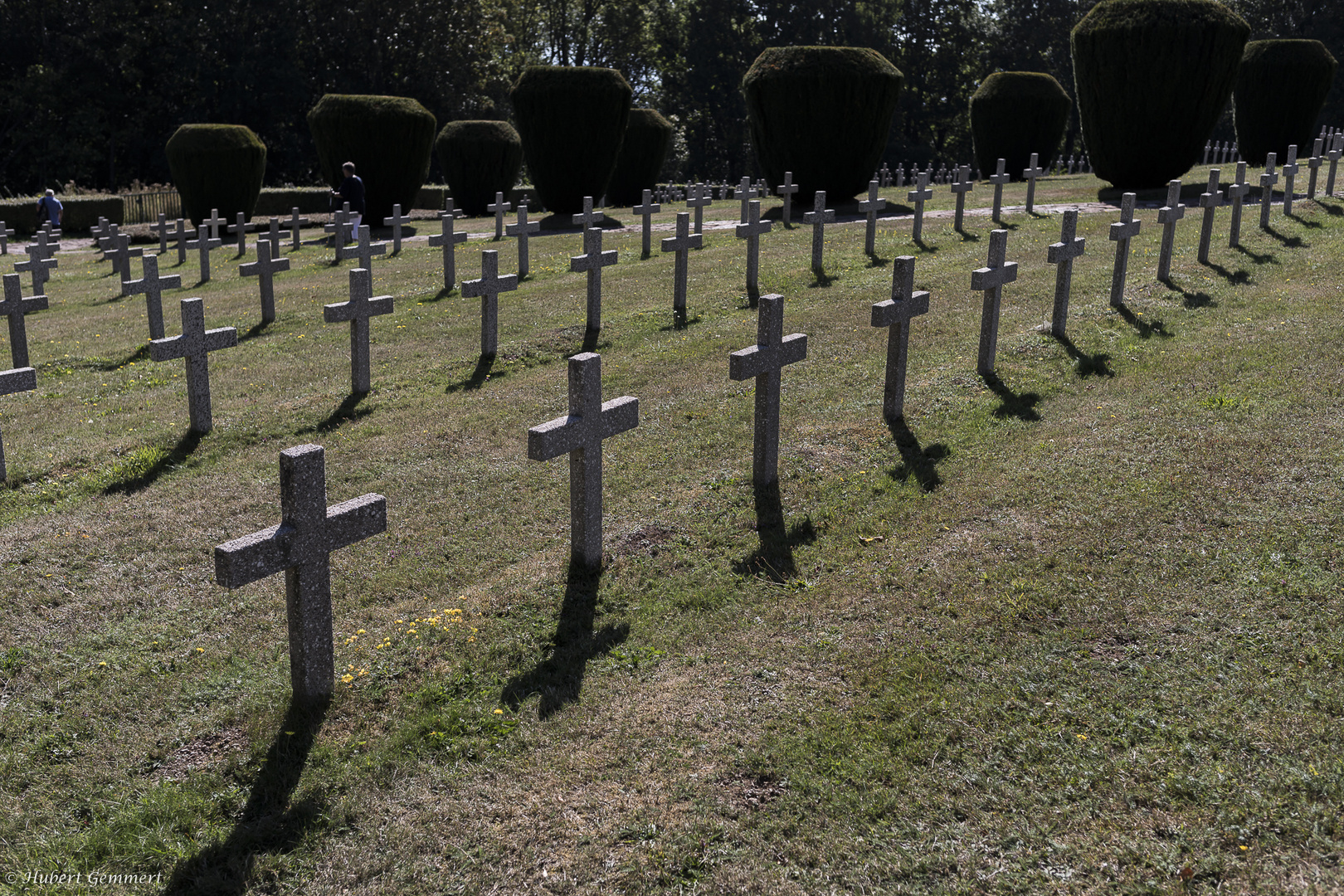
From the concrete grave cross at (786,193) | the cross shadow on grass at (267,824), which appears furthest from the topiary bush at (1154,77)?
the cross shadow on grass at (267,824)

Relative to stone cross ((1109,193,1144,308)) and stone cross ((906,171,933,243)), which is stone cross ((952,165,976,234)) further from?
stone cross ((1109,193,1144,308))

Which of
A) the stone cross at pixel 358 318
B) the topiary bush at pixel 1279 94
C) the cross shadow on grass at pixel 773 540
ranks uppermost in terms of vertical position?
the topiary bush at pixel 1279 94

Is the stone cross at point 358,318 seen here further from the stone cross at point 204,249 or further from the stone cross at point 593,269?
the stone cross at point 204,249

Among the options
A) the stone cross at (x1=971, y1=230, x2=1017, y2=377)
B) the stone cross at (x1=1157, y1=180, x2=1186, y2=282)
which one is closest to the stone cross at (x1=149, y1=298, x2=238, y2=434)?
the stone cross at (x1=971, y1=230, x2=1017, y2=377)

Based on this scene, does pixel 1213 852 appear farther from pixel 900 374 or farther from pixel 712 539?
pixel 900 374

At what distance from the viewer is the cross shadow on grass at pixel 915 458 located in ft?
22.6

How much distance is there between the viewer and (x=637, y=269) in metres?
15.8

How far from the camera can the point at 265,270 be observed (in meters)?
13.2

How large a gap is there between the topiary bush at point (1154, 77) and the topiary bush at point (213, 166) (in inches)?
692

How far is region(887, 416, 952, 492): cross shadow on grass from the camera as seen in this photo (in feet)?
22.6

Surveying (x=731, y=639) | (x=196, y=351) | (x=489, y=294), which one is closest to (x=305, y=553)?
(x=731, y=639)

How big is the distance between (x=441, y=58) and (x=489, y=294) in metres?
34.0

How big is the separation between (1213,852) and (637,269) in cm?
1300

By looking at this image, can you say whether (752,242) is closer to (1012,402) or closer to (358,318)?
(358,318)
